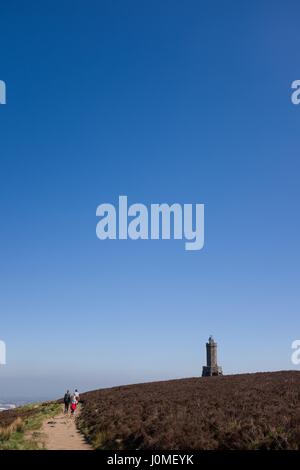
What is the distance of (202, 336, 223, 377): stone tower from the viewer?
178 feet

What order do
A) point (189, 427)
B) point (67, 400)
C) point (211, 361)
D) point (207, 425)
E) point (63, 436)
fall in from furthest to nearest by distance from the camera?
point (211, 361), point (67, 400), point (63, 436), point (207, 425), point (189, 427)

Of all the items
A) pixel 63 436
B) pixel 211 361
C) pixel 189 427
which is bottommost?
pixel 211 361

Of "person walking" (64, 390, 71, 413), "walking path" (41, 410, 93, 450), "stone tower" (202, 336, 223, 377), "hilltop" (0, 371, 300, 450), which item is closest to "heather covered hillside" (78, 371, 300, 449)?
"hilltop" (0, 371, 300, 450)

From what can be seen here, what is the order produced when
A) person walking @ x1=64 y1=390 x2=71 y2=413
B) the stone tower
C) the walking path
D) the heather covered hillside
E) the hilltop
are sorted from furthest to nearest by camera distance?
the stone tower
person walking @ x1=64 y1=390 x2=71 y2=413
the walking path
the hilltop
the heather covered hillside

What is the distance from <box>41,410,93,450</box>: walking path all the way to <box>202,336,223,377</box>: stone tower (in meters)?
31.1

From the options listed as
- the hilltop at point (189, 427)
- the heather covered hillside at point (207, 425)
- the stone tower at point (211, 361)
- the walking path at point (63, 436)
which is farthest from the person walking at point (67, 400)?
the stone tower at point (211, 361)

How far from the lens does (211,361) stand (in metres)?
55.8

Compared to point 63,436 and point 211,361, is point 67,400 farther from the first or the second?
point 211,361

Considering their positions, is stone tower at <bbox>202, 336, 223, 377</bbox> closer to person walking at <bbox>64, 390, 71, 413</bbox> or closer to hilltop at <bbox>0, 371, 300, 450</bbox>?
person walking at <bbox>64, 390, 71, 413</bbox>

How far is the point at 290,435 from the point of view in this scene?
42.5 feet

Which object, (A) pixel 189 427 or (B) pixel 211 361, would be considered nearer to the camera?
(A) pixel 189 427

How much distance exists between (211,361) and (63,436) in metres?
39.0

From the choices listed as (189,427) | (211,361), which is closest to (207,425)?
(189,427)
